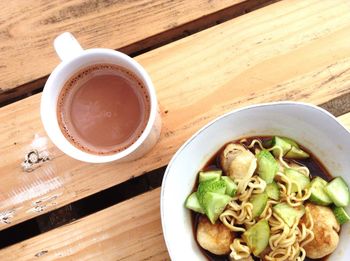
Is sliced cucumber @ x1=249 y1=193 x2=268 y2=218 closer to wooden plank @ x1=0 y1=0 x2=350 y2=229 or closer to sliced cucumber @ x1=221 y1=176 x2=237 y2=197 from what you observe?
sliced cucumber @ x1=221 y1=176 x2=237 y2=197

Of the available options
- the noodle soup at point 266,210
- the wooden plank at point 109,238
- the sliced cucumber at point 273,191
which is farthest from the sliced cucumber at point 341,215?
the wooden plank at point 109,238

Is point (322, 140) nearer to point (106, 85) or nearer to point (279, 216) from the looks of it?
point (279, 216)

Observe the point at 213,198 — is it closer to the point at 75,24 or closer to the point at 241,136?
the point at 241,136

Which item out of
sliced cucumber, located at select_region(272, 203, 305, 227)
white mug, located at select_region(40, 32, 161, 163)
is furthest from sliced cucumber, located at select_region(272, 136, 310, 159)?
white mug, located at select_region(40, 32, 161, 163)

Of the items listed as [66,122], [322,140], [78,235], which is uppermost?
[66,122]

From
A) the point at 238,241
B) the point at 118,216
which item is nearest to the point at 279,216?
the point at 238,241

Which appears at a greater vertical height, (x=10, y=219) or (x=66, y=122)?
(x=66, y=122)

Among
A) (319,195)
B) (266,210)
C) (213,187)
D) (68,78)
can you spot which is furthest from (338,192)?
(68,78)

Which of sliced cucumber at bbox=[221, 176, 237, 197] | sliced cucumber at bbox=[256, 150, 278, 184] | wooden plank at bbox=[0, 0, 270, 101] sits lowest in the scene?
sliced cucumber at bbox=[221, 176, 237, 197]
